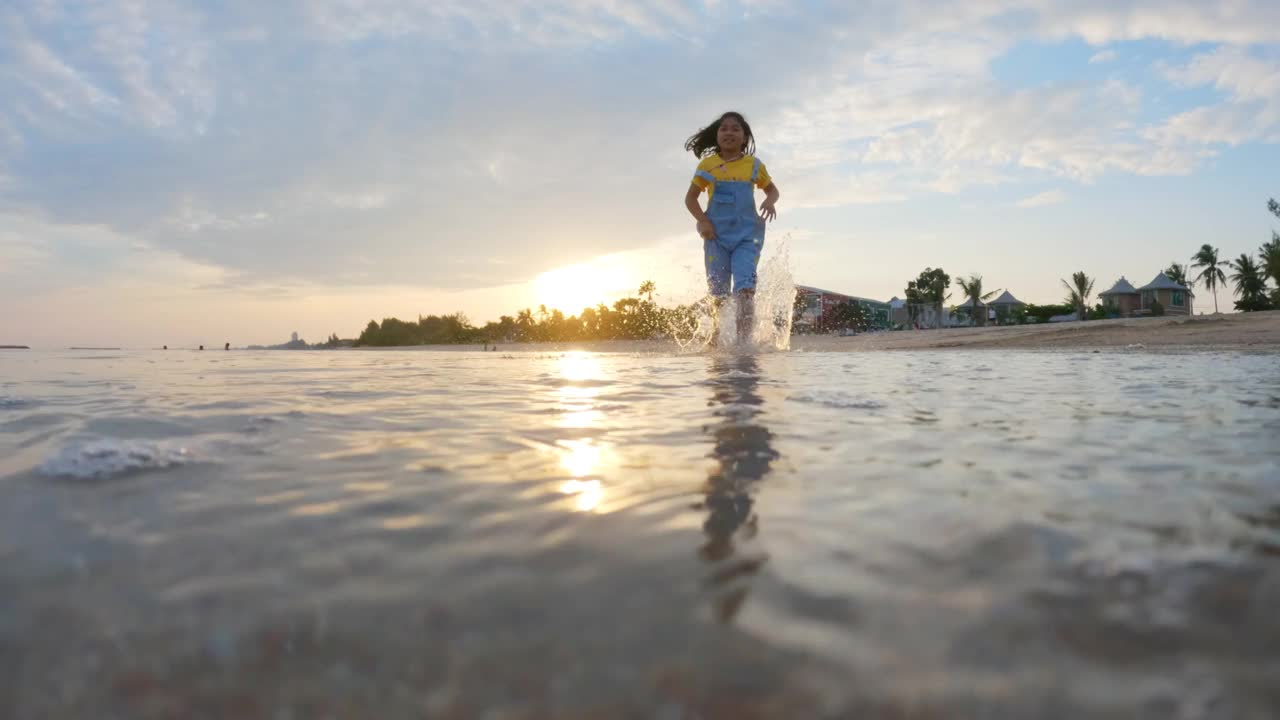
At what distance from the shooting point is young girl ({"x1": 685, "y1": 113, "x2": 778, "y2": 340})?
727 centimetres

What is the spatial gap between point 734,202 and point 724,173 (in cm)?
33

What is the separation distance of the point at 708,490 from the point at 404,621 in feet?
2.32

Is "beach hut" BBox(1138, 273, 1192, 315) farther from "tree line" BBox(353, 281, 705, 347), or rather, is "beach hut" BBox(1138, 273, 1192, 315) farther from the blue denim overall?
the blue denim overall

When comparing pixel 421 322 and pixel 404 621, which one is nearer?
pixel 404 621

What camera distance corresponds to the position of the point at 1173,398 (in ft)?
8.89

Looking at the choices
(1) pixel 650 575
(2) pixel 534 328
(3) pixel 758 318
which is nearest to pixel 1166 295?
(2) pixel 534 328

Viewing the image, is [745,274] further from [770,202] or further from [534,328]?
[534,328]

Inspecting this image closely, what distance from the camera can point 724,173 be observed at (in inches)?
288

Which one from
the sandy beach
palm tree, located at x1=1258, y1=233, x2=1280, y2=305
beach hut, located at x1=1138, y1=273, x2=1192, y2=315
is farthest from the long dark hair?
beach hut, located at x1=1138, y1=273, x2=1192, y2=315

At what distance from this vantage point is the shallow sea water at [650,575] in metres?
0.67

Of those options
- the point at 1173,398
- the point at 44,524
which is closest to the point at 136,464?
the point at 44,524

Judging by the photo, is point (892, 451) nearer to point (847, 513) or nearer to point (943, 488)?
point (943, 488)

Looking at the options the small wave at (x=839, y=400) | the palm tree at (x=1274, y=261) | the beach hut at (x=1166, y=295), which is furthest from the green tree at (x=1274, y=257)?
the small wave at (x=839, y=400)

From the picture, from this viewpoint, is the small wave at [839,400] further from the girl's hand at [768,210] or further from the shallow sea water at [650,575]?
the girl's hand at [768,210]
